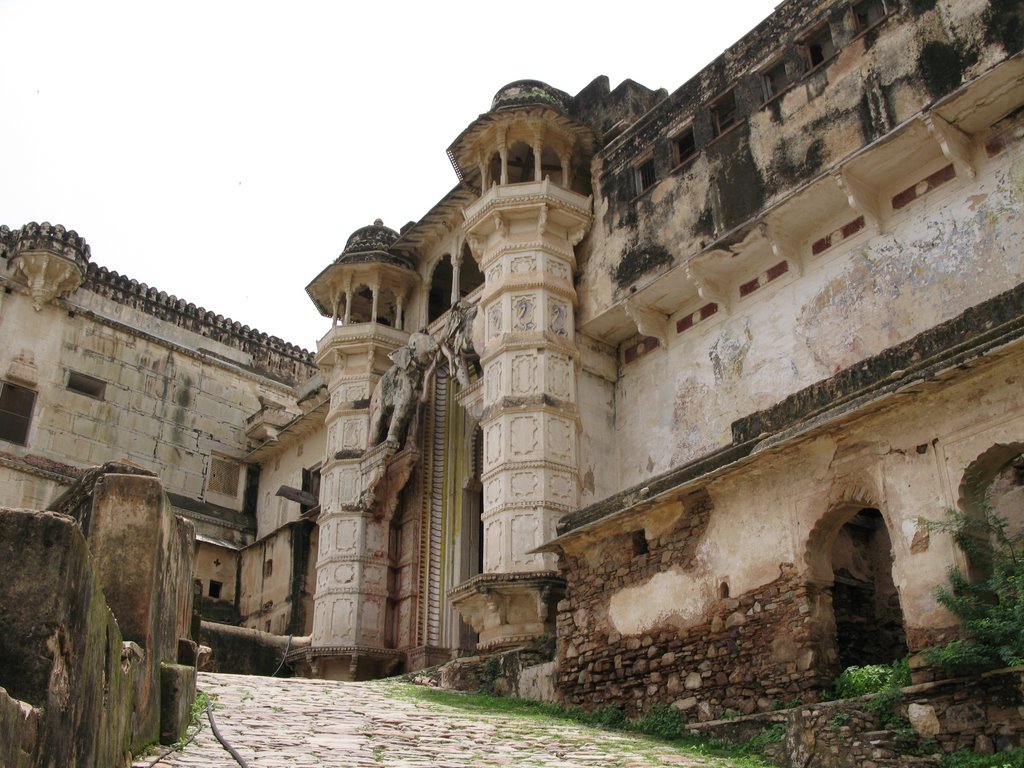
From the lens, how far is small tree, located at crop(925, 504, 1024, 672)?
770 centimetres

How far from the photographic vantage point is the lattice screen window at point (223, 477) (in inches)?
1022

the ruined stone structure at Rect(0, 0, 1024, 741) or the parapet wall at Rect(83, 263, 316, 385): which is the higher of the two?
the parapet wall at Rect(83, 263, 316, 385)

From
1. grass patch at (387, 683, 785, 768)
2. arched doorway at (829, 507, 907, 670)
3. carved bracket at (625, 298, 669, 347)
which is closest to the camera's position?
grass patch at (387, 683, 785, 768)

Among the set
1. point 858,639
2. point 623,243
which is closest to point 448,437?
point 623,243

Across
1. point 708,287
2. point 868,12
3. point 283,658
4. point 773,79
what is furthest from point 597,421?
point 283,658

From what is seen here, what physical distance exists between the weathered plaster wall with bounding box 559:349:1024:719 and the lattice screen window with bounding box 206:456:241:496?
15559 mm

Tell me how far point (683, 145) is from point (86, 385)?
600 inches

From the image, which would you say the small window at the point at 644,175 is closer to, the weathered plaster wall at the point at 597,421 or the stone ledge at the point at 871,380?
the weathered plaster wall at the point at 597,421

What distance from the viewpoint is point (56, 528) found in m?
4.06

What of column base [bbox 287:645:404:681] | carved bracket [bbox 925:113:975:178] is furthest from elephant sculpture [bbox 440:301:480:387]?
carved bracket [bbox 925:113:975:178]

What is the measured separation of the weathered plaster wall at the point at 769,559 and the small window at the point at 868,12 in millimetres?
6736

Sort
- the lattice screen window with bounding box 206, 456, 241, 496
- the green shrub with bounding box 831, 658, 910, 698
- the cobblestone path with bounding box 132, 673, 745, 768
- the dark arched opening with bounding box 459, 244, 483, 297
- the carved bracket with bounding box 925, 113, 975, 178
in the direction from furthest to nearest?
the lattice screen window with bounding box 206, 456, 241, 496 < the dark arched opening with bounding box 459, 244, 483, 297 < the carved bracket with bounding box 925, 113, 975, 178 < the green shrub with bounding box 831, 658, 910, 698 < the cobblestone path with bounding box 132, 673, 745, 768

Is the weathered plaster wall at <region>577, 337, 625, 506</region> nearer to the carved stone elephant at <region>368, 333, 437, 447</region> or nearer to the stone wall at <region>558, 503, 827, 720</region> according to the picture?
the stone wall at <region>558, 503, 827, 720</region>

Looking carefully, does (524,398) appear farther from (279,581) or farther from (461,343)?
(279,581)
